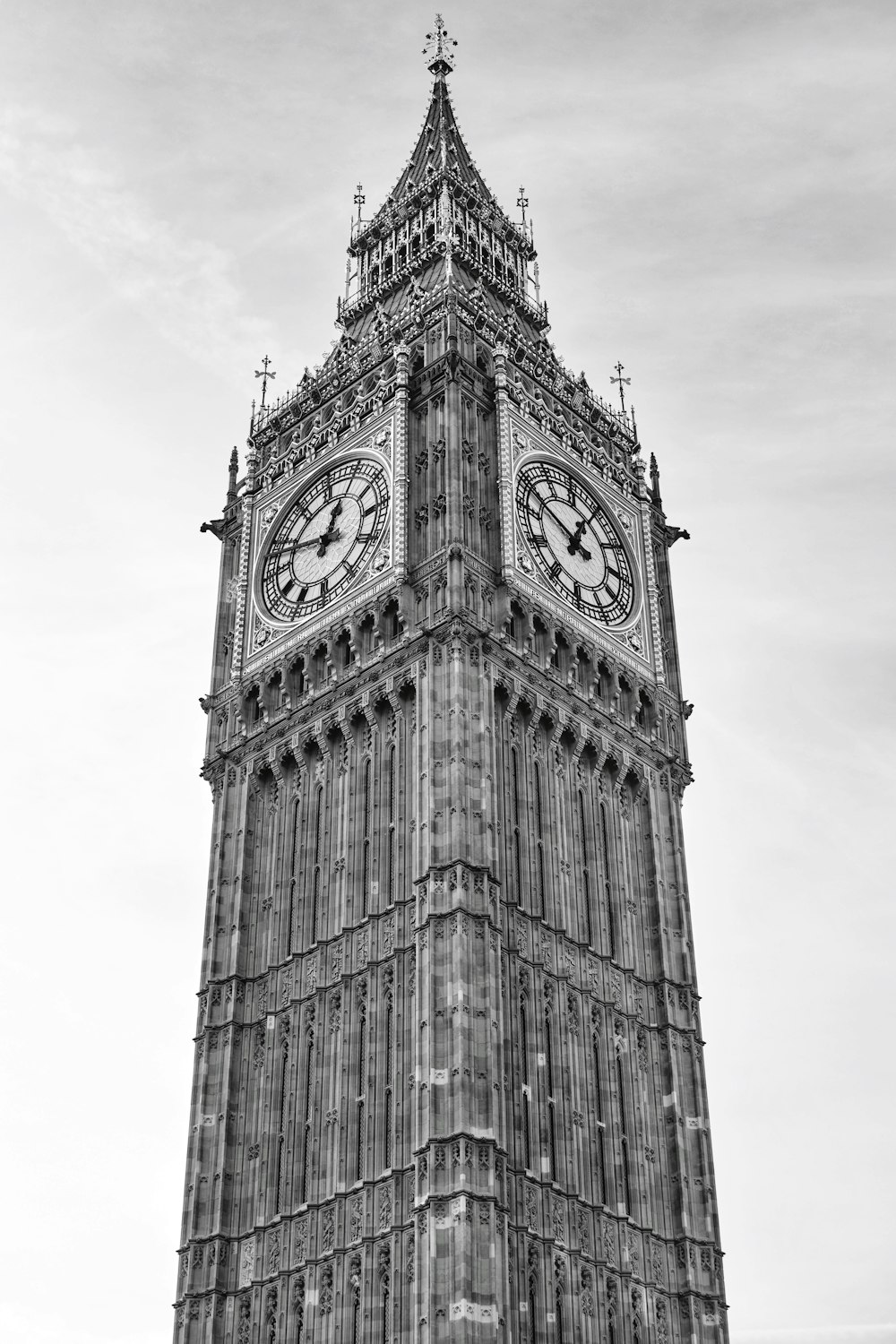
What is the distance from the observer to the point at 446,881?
192 feet

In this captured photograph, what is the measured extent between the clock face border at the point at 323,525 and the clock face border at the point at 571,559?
15.2ft

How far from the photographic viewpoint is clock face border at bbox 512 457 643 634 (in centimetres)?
6900

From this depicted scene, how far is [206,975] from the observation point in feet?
211

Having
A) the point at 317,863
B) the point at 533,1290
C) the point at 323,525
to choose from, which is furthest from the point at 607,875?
the point at 323,525

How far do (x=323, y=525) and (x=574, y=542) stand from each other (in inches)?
358

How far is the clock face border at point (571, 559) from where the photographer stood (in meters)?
69.0

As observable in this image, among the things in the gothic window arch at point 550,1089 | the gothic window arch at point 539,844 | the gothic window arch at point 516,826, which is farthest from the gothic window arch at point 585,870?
the gothic window arch at point 550,1089

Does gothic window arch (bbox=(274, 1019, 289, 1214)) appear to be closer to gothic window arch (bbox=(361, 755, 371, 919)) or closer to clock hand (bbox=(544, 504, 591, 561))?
gothic window arch (bbox=(361, 755, 371, 919))

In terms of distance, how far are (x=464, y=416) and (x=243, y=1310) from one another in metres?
31.5

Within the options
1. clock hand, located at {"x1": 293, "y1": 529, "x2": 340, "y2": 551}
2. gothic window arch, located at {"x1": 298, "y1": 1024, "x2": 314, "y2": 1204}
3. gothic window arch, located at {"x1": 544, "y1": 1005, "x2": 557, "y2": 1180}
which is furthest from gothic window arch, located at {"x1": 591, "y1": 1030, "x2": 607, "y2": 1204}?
clock hand, located at {"x1": 293, "y1": 529, "x2": 340, "y2": 551}

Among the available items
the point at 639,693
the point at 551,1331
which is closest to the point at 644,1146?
the point at 551,1331

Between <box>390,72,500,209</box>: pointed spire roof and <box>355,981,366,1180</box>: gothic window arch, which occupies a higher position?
<box>390,72,500,209</box>: pointed spire roof

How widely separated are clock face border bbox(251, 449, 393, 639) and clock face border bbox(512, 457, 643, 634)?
15.2 feet

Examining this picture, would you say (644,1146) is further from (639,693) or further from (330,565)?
(330,565)
